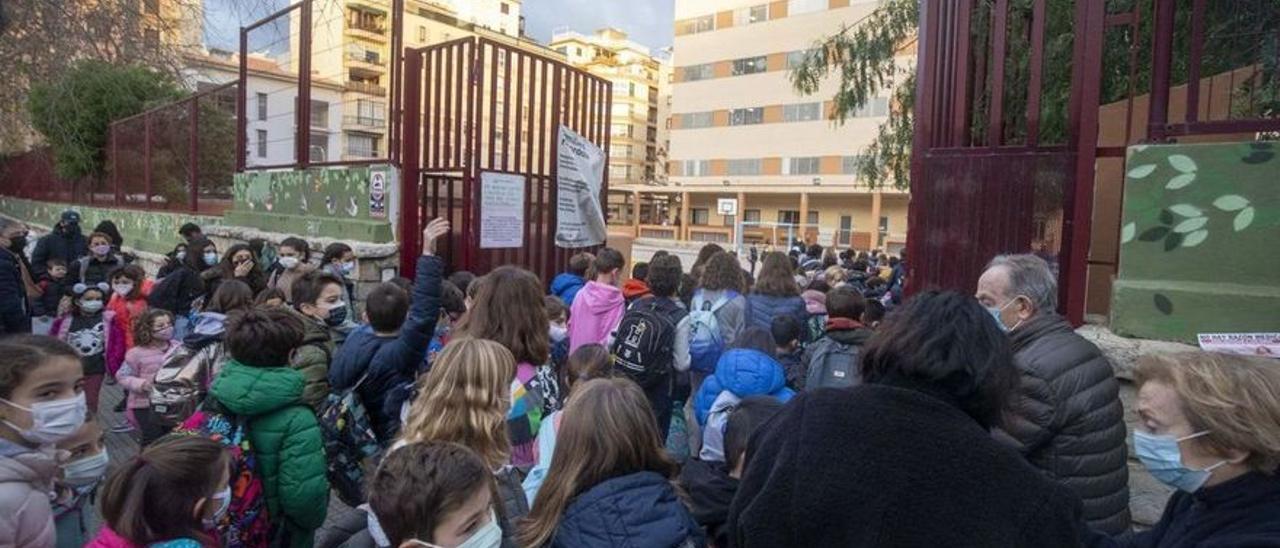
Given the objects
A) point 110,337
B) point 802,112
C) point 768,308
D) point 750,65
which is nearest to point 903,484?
point 768,308

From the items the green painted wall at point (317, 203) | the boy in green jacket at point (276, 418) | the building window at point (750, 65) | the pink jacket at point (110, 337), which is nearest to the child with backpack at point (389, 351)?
the boy in green jacket at point (276, 418)

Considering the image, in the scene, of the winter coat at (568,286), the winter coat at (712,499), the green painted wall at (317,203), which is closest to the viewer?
the winter coat at (712,499)

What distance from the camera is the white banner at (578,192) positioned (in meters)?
7.55

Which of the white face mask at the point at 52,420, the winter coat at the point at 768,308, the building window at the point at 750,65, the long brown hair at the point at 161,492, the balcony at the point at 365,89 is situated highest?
the building window at the point at 750,65

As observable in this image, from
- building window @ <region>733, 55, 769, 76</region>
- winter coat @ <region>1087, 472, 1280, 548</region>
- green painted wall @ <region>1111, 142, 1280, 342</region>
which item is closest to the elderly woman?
winter coat @ <region>1087, 472, 1280, 548</region>

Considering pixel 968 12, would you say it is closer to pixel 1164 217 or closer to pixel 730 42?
pixel 1164 217

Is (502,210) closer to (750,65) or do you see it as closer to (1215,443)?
(1215,443)

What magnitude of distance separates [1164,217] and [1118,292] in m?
0.37

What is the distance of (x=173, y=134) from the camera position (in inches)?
514

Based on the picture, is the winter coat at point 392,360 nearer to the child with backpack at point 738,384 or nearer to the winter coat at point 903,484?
the child with backpack at point 738,384

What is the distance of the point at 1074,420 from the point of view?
241 centimetres

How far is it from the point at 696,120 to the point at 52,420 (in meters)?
47.8

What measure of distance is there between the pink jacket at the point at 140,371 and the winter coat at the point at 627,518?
3.61m

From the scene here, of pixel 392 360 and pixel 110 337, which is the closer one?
pixel 392 360
